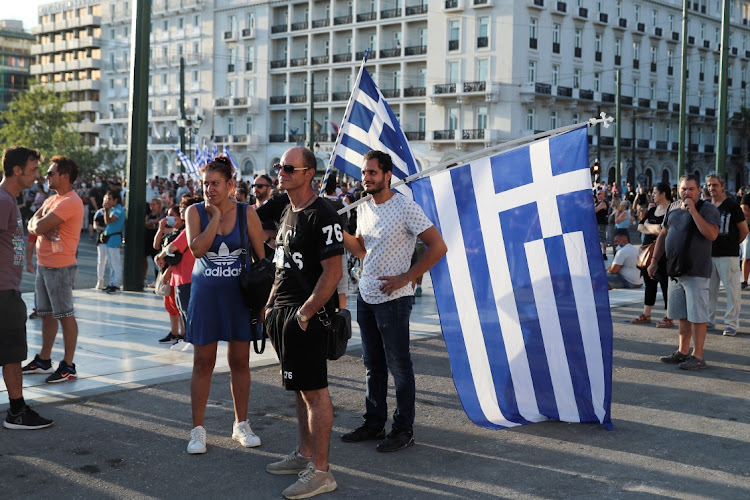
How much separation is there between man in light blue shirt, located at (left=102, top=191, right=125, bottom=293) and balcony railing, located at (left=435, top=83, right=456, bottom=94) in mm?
46093

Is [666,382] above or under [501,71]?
under

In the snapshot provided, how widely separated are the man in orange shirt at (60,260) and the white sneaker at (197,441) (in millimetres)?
2243

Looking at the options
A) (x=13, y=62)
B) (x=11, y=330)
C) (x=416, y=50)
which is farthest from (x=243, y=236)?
(x=13, y=62)

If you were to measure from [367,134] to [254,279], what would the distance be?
276cm

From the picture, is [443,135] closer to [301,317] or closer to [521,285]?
[521,285]

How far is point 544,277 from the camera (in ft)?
19.0

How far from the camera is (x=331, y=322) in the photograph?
468 cm

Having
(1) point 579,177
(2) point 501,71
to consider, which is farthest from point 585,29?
(1) point 579,177

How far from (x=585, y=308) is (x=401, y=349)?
1293 mm

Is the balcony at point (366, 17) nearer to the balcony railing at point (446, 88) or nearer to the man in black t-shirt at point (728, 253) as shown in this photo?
the balcony railing at point (446, 88)

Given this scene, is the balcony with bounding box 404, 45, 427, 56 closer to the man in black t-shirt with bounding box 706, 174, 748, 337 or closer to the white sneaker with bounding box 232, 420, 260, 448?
the man in black t-shirt with bounding box 706, 174, 748, 337


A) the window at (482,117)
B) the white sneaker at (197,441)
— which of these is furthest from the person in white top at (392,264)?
the window at (482,117)

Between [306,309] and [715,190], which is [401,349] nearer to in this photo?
[306,309]

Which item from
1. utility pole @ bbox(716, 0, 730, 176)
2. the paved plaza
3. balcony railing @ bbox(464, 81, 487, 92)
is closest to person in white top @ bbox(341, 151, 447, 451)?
the paved plaza
